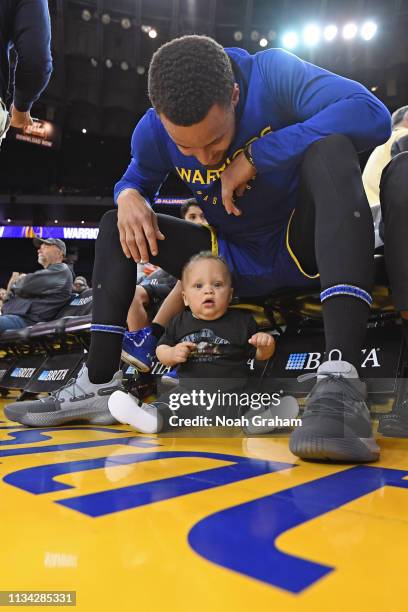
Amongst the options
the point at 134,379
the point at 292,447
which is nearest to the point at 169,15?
the point at 134,379

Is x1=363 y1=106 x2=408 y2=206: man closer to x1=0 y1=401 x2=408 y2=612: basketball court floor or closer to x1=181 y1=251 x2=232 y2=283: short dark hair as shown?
x1=181 y1=251 x2=232 y2=283: short dark hair

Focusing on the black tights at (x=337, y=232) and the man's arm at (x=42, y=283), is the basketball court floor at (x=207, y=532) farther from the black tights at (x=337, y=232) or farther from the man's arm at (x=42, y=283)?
the man's arm at (x=42, y=283)

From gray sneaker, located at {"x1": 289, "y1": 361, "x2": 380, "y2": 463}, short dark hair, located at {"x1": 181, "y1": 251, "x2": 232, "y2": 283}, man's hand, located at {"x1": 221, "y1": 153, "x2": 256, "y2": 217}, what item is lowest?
gray sneaker, located at {"x1": 289, "y1": 361, "x2": 380, "y2": 463}

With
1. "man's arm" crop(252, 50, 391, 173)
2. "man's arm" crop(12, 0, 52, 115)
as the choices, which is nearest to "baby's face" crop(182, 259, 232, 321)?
"man's arm" crop(252, 50, 391, 173)

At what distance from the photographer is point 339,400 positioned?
679mm

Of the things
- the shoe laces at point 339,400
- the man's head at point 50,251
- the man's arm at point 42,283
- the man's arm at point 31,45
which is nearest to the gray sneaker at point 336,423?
the shoe laces at point 339,400

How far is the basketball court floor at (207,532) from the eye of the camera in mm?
296

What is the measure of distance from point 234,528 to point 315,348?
1.04 m

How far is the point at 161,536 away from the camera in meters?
0.39

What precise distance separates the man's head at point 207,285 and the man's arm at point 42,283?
5.97 feet

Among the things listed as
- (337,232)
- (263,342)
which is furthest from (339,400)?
(263,342)

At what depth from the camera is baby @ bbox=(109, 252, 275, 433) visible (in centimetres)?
116

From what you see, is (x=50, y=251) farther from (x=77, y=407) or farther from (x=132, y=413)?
(x=132, y=413)

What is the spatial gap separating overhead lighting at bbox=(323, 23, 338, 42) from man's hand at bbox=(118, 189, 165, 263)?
761cm
